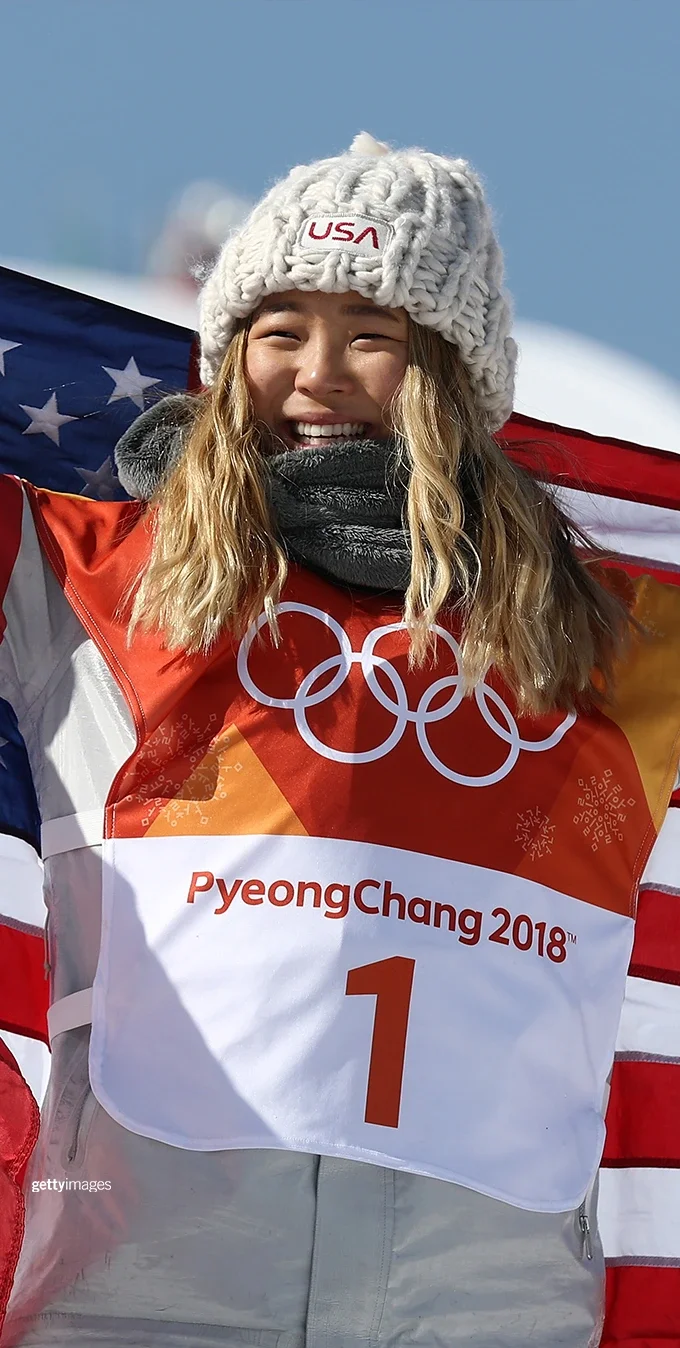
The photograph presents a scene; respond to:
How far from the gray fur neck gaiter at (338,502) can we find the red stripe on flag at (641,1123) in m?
1.28

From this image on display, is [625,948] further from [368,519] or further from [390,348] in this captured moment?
[390,348]

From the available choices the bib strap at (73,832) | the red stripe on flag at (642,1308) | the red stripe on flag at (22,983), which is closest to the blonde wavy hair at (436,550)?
the bib strap at (73,832)

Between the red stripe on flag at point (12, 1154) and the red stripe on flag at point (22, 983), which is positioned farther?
the red stripe on flag at point (22, 983)

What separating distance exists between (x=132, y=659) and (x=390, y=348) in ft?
2.02

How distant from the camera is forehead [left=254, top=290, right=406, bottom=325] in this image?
90.9 inches

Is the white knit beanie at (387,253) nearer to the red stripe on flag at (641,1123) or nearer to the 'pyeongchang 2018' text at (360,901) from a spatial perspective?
the 'pyeongchang 2018' text at (360,901)

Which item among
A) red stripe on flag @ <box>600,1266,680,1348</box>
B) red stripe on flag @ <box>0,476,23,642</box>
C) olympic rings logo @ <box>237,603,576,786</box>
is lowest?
red stripe on flag @ <box>600,1266,680,1348</box>

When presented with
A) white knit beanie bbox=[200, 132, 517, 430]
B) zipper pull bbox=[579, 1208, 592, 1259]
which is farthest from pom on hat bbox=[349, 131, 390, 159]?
zipper pull bbox=[579, 1208, 592, 1259]

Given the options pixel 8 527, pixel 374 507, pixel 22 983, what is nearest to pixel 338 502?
pixel 374 507

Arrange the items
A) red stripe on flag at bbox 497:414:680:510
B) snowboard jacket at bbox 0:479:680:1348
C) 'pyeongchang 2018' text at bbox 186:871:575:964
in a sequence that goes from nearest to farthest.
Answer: snowboard jacket at bbox 0:479:680:1348, 'pyeongchang 2018' text at bbox 186:871:575:964, red stripe on flag at bbox 497:414:680:510

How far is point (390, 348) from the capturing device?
7.63ft

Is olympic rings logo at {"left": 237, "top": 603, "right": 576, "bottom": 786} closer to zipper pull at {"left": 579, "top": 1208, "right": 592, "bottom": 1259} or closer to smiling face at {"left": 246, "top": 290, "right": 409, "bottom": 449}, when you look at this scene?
smiling face at {"left": 246, "top": 290, "right": 409, "bottom": 449}

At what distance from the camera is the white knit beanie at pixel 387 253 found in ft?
7.46

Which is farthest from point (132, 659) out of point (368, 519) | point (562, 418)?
point (562, 418)
